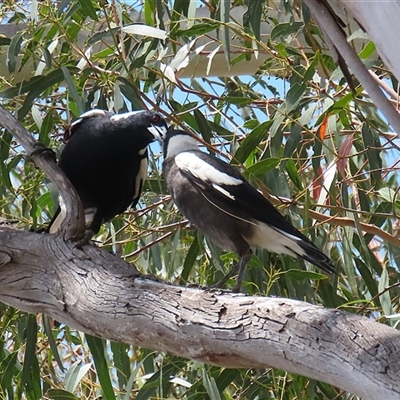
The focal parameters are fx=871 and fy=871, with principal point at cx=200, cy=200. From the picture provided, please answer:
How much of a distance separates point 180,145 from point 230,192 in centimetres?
23

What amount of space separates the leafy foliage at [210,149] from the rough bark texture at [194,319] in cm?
34

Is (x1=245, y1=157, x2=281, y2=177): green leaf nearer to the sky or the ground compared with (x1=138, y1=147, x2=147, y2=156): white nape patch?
nearer to the sky

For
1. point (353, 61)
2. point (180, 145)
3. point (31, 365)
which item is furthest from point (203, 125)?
point (353, 61)

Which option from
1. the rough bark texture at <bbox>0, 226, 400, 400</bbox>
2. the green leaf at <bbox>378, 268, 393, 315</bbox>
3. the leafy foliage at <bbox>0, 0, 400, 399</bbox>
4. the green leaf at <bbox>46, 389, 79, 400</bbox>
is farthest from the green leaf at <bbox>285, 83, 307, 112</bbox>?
the green leaf at <bbox>46, 389, 79, 400</bbox>

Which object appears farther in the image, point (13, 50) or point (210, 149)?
point (210, 149)

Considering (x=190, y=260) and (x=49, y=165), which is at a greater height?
(x=49, y=165)

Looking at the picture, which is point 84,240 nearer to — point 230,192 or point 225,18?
point 230,192

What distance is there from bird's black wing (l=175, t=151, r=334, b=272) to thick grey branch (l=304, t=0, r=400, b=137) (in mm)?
774

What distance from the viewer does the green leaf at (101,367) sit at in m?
1.79

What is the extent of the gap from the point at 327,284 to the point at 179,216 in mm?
416

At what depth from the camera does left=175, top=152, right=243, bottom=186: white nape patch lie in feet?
6.32

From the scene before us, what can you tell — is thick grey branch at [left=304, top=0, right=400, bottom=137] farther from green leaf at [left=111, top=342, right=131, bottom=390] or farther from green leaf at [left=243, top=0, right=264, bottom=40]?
green leaf at [left=111, top=342, right=131, bottom=390]

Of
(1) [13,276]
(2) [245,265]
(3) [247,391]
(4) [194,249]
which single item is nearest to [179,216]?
(4) [194,249]

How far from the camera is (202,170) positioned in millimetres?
1972
